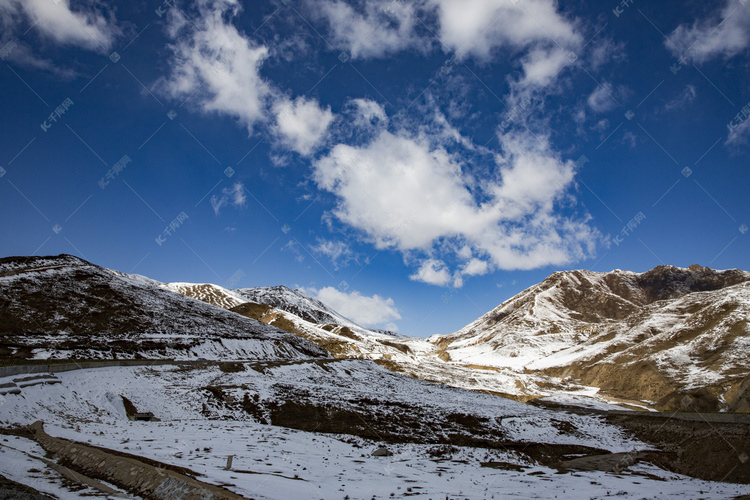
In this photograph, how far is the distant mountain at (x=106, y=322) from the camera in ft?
157

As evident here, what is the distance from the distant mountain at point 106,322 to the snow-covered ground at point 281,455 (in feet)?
67.8

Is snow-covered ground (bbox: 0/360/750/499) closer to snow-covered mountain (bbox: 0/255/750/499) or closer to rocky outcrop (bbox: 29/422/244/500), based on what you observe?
snow-covered mountain (bbox: 0/255/750/499)

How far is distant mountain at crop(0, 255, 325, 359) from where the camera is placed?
47844 millimetres

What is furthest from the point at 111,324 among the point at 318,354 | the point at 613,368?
the point at 613,368

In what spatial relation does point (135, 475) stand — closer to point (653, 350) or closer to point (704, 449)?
point (704, 449)

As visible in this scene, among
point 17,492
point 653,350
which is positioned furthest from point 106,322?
point 653,350

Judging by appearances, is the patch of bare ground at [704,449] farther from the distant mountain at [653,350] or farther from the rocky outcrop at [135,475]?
the rocky outcrop at [135,475]

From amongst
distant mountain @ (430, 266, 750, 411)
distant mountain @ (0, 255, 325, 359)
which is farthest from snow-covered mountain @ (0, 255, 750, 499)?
distant mountain @ (430, 266, 750, 411)

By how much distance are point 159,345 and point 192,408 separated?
104 feet

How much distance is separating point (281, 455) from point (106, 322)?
6281 cm

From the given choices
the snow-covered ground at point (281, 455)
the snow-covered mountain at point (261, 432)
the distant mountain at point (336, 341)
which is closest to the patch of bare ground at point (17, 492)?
the snow-covered mountain at point (261, 432)

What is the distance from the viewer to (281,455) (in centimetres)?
1593

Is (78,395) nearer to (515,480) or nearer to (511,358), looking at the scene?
(515,480)

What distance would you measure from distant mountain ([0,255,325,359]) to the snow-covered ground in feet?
67.8
